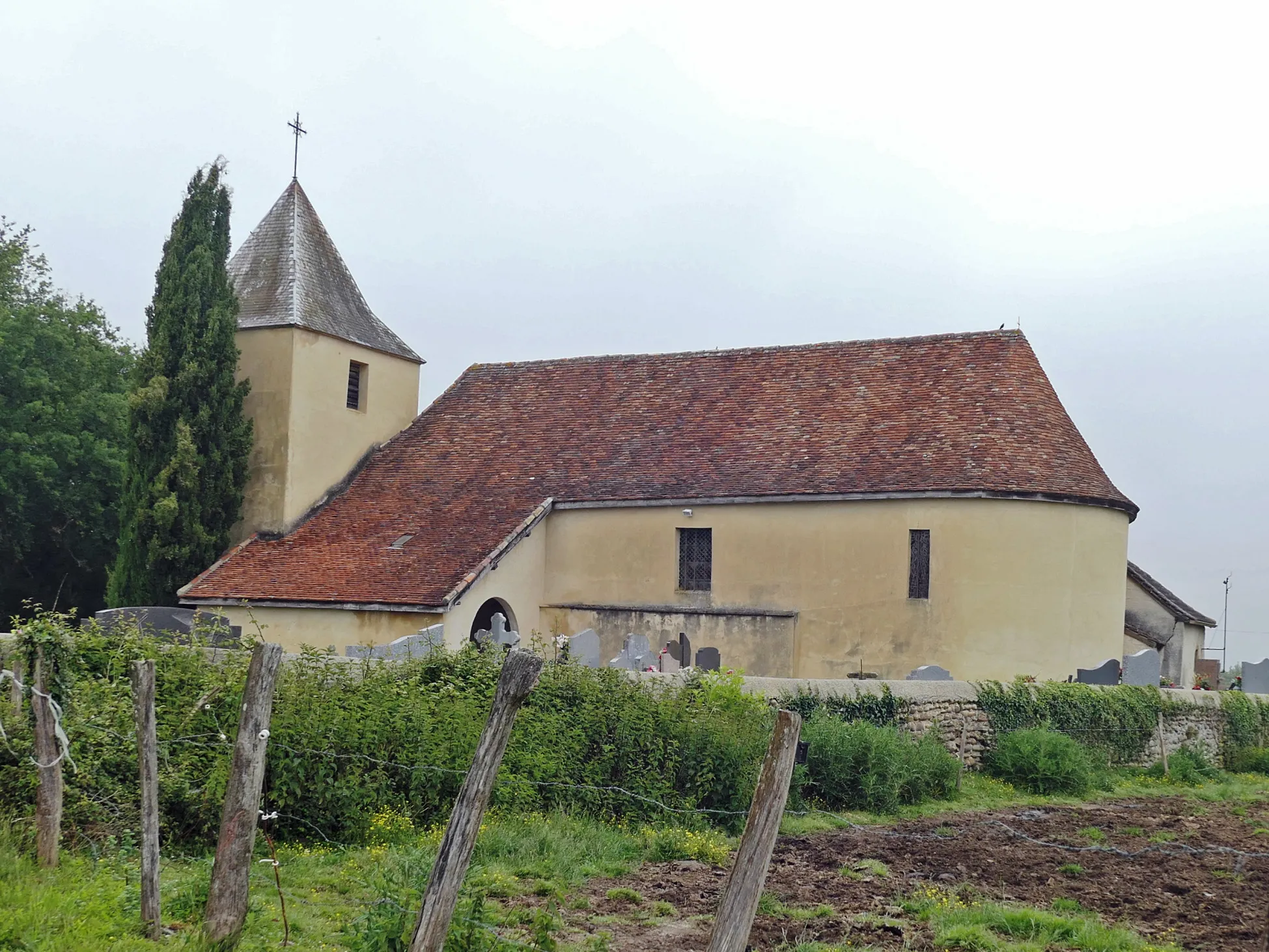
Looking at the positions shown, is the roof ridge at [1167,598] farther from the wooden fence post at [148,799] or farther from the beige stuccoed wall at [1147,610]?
the wooden fence post at [148,799]

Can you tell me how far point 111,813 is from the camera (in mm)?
11078

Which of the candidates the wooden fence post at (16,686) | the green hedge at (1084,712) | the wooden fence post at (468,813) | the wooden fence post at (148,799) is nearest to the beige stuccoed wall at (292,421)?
the green hedge at (1084,712)

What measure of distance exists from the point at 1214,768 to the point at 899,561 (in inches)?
274

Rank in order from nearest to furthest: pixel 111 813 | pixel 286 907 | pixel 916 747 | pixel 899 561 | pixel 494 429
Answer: pixel 286 907 < pixel 111 813 < pixel 916 747 < pixel 899 561 < pixel 494 429

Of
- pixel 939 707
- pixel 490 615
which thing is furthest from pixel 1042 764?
pixel 490 615

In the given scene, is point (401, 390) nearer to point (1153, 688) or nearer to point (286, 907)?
point (1153, 688)

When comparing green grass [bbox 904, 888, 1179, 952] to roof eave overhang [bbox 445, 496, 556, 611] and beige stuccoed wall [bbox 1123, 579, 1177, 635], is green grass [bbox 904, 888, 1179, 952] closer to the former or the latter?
roof eave overhang [bbox 445, 496, 556, 611]

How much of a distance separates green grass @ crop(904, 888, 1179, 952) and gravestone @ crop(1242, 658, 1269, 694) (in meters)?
22.6

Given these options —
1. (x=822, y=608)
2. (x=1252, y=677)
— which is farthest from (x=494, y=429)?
(x=1252, y=677)

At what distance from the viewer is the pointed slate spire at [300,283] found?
107 ft

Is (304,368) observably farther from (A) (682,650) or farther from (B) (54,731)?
(B) (54,731)

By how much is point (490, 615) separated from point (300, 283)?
10054 millimetres

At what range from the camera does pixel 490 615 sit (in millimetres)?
29922

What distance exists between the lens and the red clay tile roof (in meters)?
27.4
